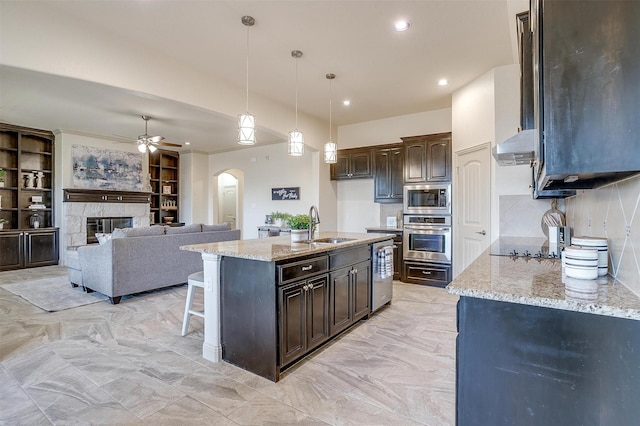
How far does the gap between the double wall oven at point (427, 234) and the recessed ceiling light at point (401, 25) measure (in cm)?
258

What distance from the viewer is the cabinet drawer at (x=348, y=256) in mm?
2953

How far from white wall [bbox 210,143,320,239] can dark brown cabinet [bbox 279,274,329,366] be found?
3.73 metres

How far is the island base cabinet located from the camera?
3.41ft

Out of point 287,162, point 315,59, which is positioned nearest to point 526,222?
point 315,59

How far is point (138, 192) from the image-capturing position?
8.09 metres

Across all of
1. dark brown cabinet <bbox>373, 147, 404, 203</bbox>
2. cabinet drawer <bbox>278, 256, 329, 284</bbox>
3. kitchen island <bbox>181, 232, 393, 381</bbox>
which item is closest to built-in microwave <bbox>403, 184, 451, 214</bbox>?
dark brown cabinet <bbox>373, 147, 404, 203</bbox>

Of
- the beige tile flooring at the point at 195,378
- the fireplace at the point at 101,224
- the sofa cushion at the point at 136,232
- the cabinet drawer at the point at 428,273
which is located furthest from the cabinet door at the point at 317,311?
the fireplace at the point at 101,224

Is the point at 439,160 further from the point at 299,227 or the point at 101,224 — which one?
the point at 101,224

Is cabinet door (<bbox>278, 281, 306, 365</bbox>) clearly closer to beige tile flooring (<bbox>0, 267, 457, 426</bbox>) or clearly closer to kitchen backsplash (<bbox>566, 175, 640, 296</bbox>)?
beige tile flooring (<bbox>0, 267, 457, 426</bbox>)

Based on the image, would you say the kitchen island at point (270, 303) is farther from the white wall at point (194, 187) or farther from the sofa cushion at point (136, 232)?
the white wall at point (194, 187)

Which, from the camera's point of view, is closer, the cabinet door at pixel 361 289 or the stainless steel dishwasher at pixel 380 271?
the cabinet door at pixel 361 289

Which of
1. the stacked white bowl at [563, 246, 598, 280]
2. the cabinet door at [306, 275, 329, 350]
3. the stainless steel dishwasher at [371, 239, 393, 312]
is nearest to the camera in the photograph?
the stacked white bowl at [563, 246, 598, 280]

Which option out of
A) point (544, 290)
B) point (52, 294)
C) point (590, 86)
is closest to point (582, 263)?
point (544, 290)

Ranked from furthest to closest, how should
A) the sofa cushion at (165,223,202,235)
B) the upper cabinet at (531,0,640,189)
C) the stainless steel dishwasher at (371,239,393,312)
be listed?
1. the sofa cushion at (165,223,202,235)
2. the stainless steel dishwasher at (371,239,393,312)
3. the upper cabinet at (531,0,640,189)
